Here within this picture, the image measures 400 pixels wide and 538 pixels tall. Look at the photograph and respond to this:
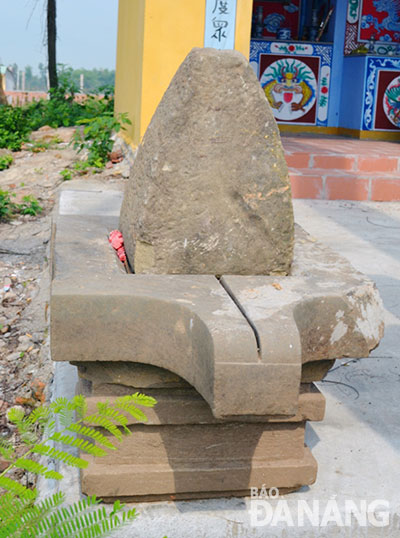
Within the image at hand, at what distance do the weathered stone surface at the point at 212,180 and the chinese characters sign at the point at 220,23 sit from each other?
3.93 metres

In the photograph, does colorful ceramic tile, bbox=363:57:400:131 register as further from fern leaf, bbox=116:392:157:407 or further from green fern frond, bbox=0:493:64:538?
green fern frond, bbox=0:493:64:538

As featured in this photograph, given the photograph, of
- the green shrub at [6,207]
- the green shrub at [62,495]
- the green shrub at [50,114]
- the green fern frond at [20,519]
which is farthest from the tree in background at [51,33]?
the green fern frond at [20,519]

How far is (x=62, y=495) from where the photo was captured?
1572 mm

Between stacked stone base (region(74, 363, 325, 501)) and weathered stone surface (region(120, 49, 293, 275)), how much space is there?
0.36 meters

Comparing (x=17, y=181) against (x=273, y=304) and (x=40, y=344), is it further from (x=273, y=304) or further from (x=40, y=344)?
(x=273, y=304)

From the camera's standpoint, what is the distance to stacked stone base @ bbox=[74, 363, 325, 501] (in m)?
1.82

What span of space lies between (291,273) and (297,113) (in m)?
7.51

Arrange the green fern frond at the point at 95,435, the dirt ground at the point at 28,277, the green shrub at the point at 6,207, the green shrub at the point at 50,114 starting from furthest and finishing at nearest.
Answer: the green shrub at the point at 50,114 < the green shrub at the point at 6,207 < the dirt ground at the point at 28,277 < the green fern frond at the point at 95,435

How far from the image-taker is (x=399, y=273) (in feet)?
13.3

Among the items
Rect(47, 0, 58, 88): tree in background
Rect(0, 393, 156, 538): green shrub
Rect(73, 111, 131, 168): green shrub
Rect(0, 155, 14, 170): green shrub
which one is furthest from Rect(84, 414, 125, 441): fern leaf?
Rect(47, 0, 58, 88): tree in background

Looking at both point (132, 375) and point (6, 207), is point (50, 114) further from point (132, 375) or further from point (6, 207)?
point (132, 375)

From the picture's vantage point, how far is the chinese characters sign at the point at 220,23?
5.69 metres

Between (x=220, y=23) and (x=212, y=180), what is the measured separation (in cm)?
416

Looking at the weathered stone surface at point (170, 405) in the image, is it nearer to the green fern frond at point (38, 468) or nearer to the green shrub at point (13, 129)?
the green fern frond at point (38, 468)
